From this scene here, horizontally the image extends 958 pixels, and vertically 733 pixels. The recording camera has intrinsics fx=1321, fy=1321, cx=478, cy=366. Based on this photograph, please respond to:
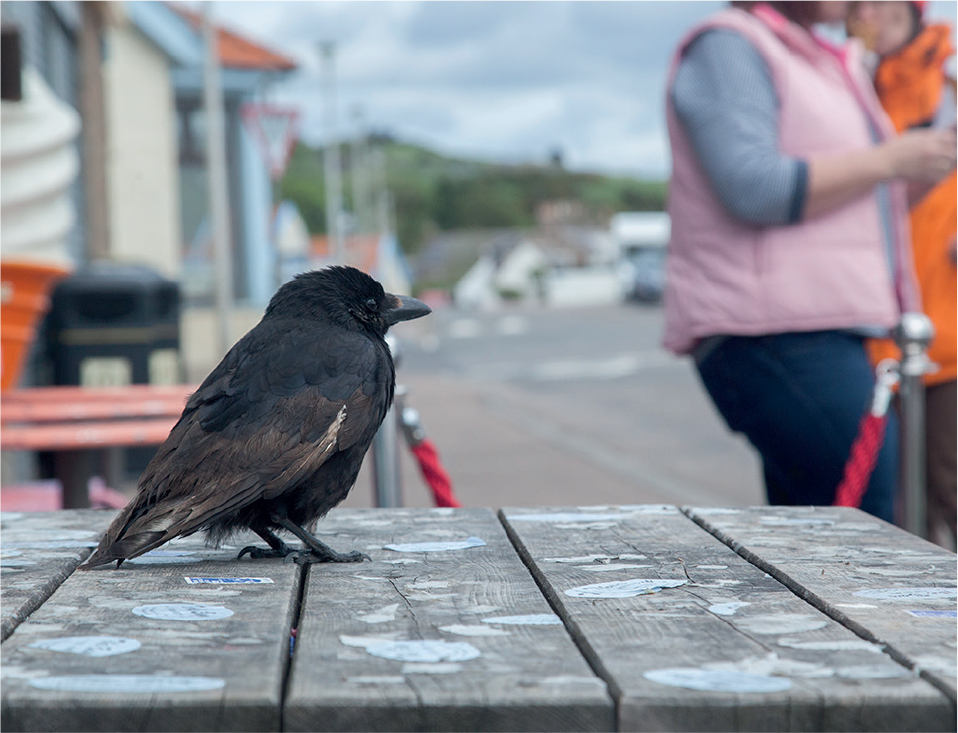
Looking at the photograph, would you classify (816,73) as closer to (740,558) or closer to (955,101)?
(955,101)

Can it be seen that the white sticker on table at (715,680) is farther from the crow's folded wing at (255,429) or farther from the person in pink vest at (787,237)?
the person in pink vest at (787,237)

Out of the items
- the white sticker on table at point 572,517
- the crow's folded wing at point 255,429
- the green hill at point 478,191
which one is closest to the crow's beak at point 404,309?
the crow's folded wing at point 255,429

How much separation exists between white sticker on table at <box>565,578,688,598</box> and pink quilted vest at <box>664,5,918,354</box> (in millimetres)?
1580

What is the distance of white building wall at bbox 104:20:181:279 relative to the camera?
1962 centimetres

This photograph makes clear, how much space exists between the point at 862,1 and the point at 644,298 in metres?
55.9

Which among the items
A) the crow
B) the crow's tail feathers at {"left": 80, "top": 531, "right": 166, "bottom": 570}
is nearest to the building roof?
the crow

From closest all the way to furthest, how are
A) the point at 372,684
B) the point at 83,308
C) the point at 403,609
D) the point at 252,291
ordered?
the point at 372,684 → the point at 403,609 → the point at 83,308 → the point at 252,291

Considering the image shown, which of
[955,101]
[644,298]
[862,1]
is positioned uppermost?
[862,1]

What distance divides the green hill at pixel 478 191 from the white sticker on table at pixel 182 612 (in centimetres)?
11793

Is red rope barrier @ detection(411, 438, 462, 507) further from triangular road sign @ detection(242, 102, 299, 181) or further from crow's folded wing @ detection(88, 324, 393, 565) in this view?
triangular road sign @ detection(242, 102, 299, 181)

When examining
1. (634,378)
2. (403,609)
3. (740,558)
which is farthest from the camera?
(634,378)

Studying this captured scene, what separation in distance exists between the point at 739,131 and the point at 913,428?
120cm

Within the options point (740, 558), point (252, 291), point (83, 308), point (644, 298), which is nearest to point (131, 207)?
point (252, 291)

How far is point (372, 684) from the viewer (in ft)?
4.65
